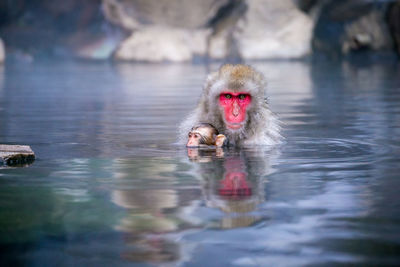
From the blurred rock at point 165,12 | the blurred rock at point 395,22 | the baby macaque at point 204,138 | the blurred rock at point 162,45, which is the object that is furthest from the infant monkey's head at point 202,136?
the blurred rock at point 165,12

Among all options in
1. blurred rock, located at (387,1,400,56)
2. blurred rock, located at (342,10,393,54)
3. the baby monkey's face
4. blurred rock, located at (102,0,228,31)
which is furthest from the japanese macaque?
blurred rock, located at (102,0,228,31)

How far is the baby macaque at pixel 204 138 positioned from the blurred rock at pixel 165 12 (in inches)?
813

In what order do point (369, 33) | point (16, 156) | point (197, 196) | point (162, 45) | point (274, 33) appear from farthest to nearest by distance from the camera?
point (162, 45) → point (274, 33) → point (369, 33) → point (16, 156) → point (197, 196)

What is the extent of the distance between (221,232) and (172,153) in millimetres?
2220

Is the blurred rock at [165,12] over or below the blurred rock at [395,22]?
over

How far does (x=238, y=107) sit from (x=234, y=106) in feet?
0.09

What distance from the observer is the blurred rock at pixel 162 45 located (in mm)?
24359

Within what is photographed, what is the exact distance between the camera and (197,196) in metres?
3.30

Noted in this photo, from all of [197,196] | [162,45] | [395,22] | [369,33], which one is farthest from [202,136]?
[162,45]

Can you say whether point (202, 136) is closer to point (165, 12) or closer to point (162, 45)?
point (162, 45)

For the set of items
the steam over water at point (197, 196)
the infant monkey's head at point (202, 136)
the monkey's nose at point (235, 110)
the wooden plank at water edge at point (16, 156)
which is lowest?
the steam over water at point (197, 196)

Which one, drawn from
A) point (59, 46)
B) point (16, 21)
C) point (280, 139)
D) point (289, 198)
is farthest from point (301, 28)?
point (289, 198)

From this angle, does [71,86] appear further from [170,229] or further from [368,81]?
[170,229]

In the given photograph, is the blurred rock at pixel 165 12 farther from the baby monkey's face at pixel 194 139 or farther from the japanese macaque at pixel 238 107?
the baby monkey's face at pixel 194 139
